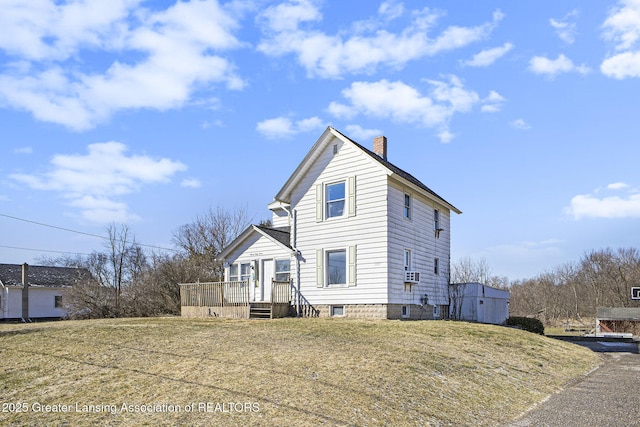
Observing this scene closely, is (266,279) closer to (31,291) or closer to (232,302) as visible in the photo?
(232,302)

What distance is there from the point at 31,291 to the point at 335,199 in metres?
33.8

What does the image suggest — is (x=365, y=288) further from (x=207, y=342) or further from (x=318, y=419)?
(x=318, y=419)

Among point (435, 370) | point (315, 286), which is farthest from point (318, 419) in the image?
point (315, 286)

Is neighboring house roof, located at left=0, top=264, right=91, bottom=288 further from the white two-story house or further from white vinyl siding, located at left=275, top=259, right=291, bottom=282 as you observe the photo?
white vinyl siding, located at left=275, top=259, right=291, bottom=282

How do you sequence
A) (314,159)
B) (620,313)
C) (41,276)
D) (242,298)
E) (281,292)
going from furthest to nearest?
(41,276) < (620,313) < (314,159) < (281,292) < (242,298)

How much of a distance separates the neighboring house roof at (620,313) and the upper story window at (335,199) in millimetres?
28810

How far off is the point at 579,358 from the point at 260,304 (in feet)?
39.7

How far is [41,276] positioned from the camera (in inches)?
1732

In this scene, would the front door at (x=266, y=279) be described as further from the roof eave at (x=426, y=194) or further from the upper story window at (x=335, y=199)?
the roof eave at (x=426, y=194)

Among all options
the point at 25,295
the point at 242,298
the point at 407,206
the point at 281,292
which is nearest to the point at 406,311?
the point at 407,206

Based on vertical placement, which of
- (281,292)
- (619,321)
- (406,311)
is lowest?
(619,321)

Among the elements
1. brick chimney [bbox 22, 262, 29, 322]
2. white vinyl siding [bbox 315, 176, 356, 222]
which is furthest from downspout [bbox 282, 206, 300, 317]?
brick chimney [bbox 22, 262, 29, 322]

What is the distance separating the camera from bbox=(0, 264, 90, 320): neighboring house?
4056 centimetres

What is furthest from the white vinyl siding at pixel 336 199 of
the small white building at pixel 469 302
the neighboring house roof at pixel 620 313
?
the neighboring house roof at pixel 620 313
